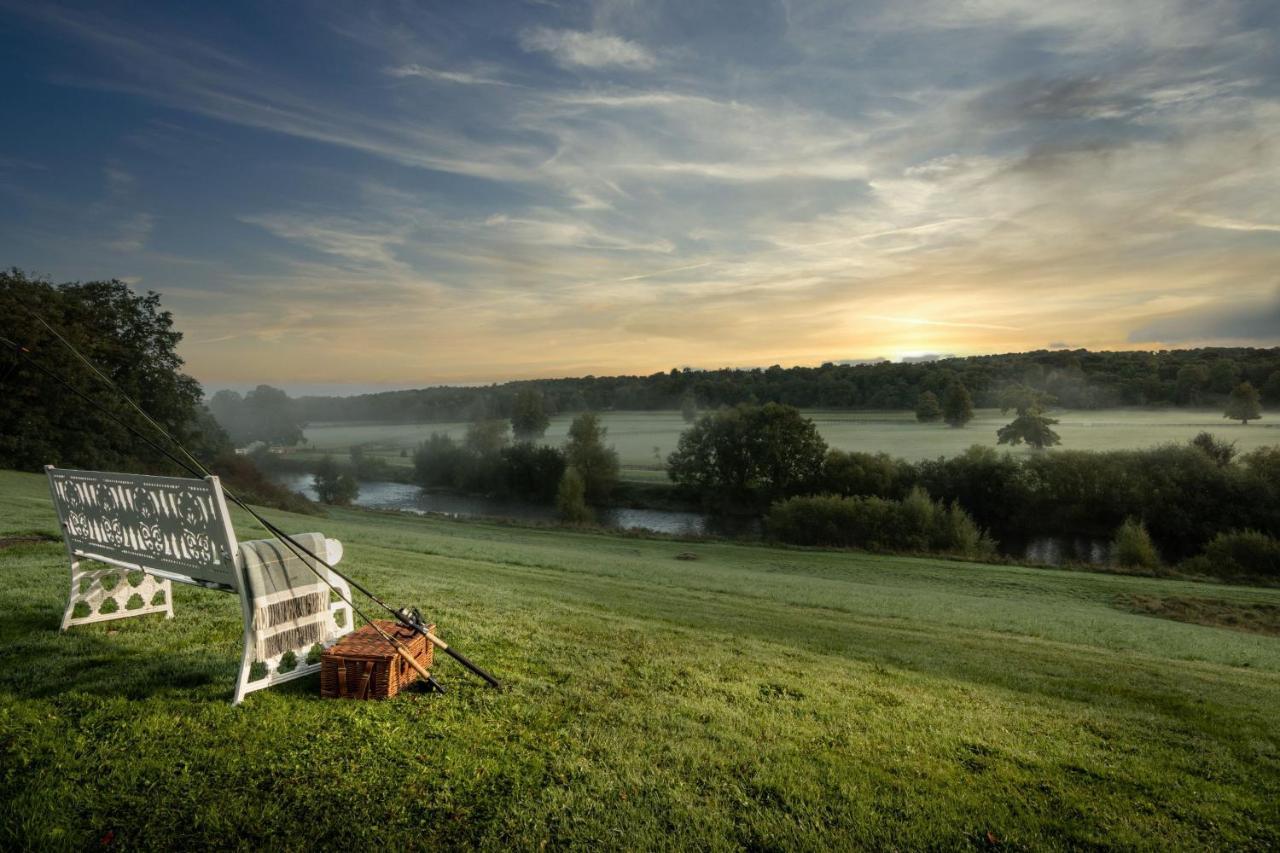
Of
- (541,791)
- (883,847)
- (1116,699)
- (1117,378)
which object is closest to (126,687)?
(541,791)

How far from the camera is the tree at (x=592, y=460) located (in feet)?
236

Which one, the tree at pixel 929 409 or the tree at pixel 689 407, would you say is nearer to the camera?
the tree at pixel 929 409

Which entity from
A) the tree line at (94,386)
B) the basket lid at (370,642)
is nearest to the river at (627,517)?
the tree line at (94,386)

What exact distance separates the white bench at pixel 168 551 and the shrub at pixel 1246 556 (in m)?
45.7

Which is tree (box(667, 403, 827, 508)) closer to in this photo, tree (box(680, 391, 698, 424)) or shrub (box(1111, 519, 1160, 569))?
tree (box(680, 391, 698, 424))

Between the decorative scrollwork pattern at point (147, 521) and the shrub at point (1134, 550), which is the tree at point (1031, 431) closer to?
the shrub at point (1134, 550)

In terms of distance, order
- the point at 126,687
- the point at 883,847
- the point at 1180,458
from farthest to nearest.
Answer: the point at 1180,458
the point at 126,687
the point at 883,847

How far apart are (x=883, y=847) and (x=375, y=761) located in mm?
3372

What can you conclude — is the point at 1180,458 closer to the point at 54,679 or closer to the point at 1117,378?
the point at 1117,378

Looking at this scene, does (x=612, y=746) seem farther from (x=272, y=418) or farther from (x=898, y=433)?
(x=272, y=418)

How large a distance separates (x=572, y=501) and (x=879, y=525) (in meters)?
26.3

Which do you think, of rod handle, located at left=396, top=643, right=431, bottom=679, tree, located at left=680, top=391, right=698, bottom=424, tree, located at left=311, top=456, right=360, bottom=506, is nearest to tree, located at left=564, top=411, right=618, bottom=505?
tree, located at left=680, top=391, right=698, bottom=424

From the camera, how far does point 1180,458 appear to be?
167ft

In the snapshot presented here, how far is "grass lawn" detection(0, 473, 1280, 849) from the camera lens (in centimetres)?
404
